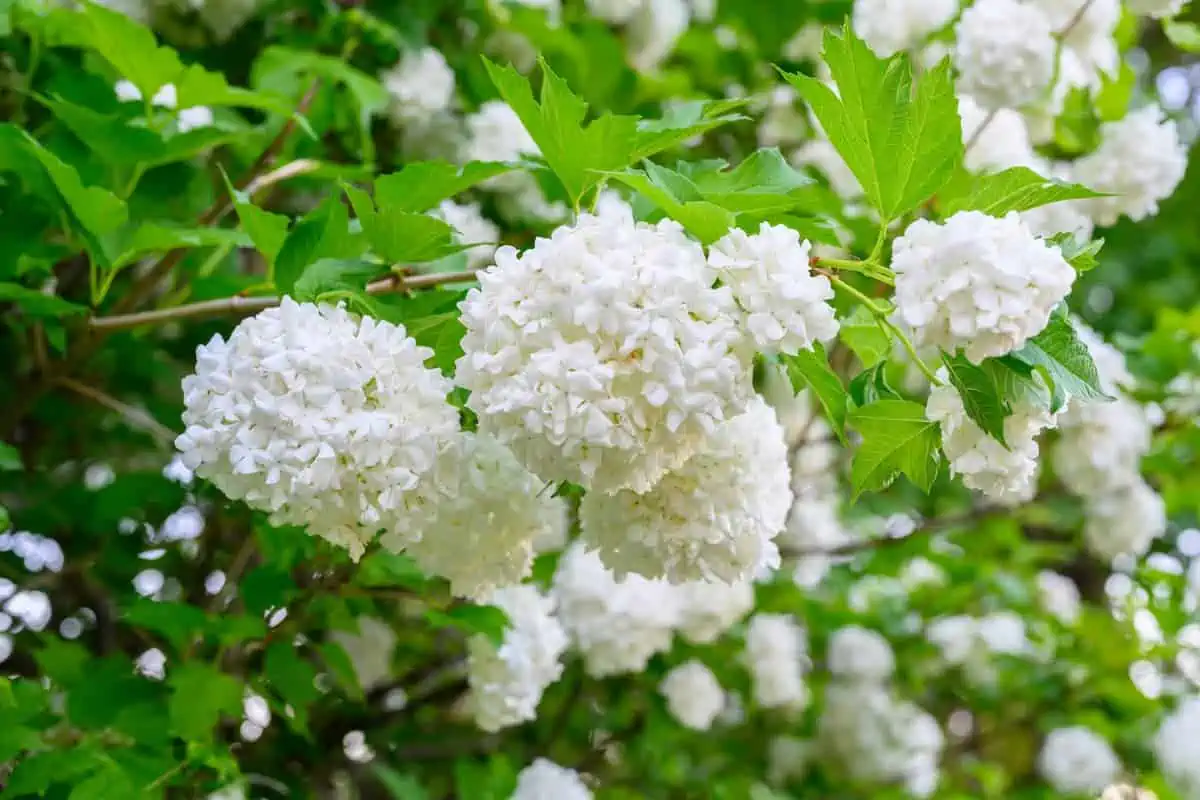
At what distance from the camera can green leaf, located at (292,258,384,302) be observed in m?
0.87

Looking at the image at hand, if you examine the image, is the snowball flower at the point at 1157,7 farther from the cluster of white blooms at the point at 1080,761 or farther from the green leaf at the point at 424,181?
the cluster of white blooms at the point at 1080,761

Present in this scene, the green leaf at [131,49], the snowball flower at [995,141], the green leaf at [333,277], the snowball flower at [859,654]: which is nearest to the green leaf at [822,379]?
the green leaf at [333,277]

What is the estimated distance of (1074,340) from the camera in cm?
76

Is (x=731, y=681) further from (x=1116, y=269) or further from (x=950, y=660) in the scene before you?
(x=1116, y=269)

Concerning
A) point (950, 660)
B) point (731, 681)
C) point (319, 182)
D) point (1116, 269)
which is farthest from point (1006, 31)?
point (1116, 269)

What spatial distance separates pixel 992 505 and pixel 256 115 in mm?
1475

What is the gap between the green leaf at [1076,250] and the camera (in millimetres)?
783

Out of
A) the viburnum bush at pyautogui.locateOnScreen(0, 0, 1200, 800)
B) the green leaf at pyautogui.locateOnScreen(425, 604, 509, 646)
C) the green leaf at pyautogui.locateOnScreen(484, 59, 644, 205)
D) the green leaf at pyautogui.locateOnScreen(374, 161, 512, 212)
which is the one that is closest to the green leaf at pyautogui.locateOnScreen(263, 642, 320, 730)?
the viburnum bush at pyautogui.locateOnScreen(0, 0, 1200, 800)

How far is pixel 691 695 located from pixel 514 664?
2.17ft

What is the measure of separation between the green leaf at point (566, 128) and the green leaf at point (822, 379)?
199mm

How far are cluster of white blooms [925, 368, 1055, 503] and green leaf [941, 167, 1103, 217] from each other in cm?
13

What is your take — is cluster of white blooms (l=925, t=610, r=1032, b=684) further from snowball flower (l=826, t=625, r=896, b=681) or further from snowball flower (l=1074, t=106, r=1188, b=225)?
snowball flower (l=1074, t=106, r=1188, b=225)

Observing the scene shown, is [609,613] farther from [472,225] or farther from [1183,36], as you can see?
[1183,36]

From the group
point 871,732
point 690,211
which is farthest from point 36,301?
point 871,732
